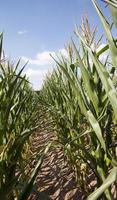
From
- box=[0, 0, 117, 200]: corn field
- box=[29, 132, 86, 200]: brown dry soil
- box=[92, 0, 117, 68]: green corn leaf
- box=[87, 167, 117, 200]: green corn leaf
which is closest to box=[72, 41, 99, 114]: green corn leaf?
box=[0, 0, 117, 200]: corn field

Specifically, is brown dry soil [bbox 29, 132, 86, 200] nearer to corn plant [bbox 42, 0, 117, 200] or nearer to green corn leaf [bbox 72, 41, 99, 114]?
corn plant [bbox 42, 0, 117, 200]

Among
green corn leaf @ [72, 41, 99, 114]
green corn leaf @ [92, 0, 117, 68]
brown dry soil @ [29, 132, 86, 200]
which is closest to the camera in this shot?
green corn leaf @ [92, 0, 117, 68]

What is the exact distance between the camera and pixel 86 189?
268 centimetres

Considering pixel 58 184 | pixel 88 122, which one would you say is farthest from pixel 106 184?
pixel 58 184

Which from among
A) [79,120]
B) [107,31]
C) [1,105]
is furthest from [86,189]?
[107,31]

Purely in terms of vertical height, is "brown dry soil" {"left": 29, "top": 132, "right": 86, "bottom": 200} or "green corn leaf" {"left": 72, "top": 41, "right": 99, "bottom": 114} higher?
"green corn leaf" {"left": 72, "top": 41, "right": 99, "bottom": 114}

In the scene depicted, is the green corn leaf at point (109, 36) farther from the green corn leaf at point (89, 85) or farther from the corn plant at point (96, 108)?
the green corn leaf at point (89, 85)

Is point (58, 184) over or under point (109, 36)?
under

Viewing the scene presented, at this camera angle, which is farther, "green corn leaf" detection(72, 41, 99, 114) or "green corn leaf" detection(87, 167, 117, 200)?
"green corn leaf" detection(72, 41, 99, 114)

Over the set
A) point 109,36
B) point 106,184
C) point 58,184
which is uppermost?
point 109,36

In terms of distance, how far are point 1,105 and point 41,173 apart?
225cm

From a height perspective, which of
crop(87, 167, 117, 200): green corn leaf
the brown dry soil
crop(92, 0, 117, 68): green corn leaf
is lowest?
crop(87, 167, 117, 200): green corn leaf

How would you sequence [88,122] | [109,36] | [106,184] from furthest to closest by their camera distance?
[88,122], [109,36], [106,184]

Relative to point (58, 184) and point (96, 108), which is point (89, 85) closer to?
point (96, 108)
